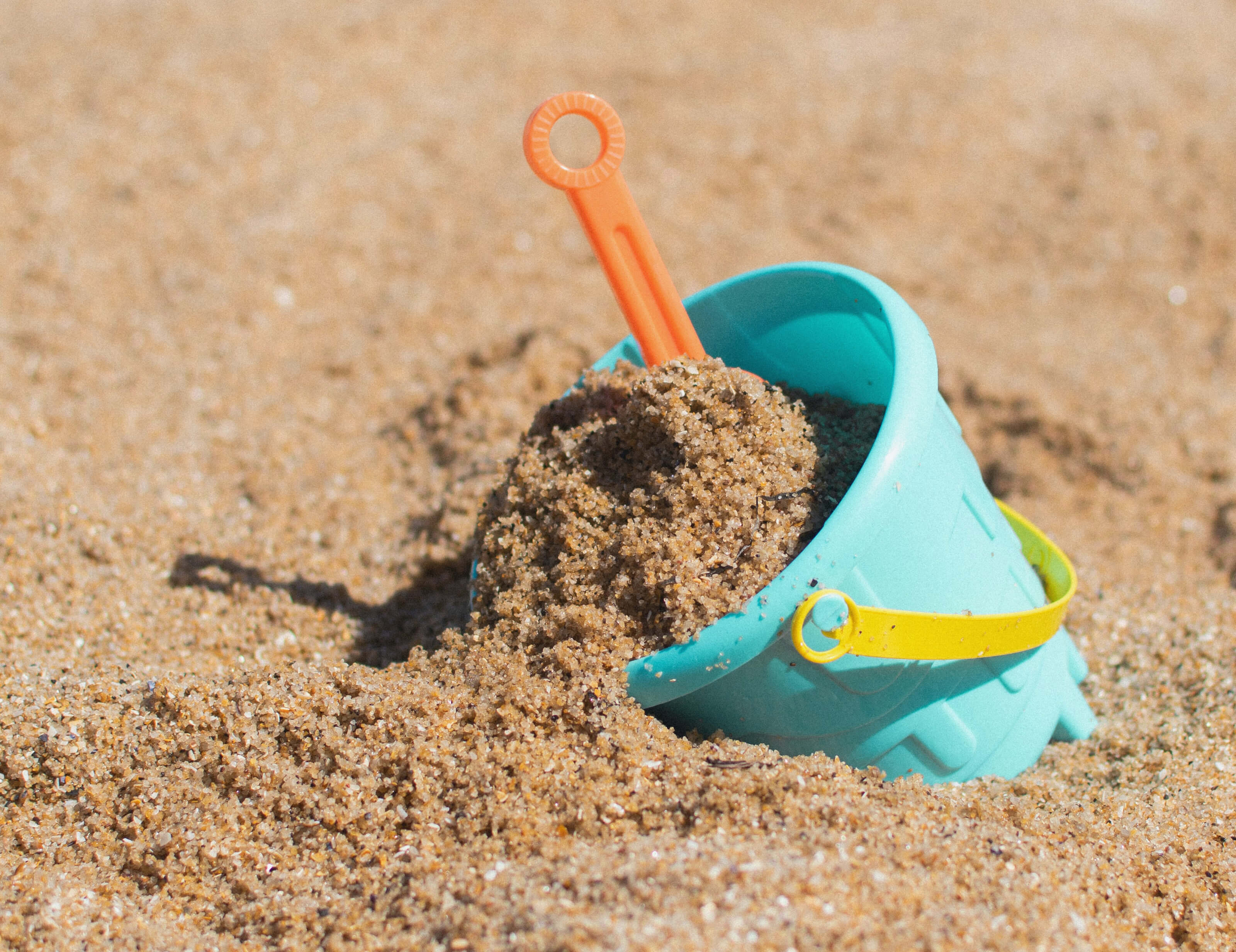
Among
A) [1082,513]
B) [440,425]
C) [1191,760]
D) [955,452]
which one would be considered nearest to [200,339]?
[440,425]

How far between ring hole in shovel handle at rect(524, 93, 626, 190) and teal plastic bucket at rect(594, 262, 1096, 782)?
1.17ft

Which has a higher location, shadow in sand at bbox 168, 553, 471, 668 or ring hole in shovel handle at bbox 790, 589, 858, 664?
ring hole in shovel handle at bbox 790, 589, 858, 664

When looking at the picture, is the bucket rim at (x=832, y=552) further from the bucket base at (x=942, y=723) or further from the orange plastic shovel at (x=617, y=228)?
the orange plastic shovel at (x=617, y=228)

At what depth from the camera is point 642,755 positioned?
1378 millimetres

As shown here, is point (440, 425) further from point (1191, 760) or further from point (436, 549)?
point (1191, 760)

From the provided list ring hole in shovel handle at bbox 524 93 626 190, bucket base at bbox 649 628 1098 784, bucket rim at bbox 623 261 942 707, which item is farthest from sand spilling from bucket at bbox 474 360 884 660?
ring hole in shovel handle at bbox 524 93 626 190

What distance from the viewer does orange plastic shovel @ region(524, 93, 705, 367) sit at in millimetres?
1447

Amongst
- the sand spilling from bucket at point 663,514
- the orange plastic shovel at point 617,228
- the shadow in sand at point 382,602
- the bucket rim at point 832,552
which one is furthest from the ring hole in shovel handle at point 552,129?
the shadow in sand at point 382,602

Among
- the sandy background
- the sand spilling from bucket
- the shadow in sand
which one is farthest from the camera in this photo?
the shadow in sand

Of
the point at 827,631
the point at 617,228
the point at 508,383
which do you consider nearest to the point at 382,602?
the point at 508,383

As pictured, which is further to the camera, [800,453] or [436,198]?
[436,198]

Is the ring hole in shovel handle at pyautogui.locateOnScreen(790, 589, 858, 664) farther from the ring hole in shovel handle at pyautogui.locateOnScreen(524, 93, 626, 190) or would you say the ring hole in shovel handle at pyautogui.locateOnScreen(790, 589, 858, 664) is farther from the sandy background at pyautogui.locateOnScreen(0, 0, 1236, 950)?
the ring hole in shovel handle at pyautogui.locateOnScreen(524, 93, 626, 190)

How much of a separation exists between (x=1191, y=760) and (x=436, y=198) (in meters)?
2.96

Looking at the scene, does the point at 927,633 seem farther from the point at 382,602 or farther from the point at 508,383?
the point at 508,383
